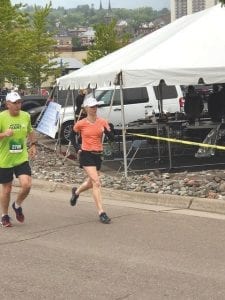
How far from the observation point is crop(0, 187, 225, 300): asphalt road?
17.5 ft

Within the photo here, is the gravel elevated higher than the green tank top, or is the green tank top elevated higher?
the green tank top

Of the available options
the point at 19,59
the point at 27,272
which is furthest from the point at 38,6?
the point at 27,272

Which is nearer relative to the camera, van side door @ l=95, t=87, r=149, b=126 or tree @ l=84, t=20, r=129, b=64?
van side door @ l=95, t=87, r=149, b=126

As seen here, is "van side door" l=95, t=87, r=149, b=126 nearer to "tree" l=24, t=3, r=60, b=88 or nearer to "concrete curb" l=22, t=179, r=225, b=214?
"concrete curb" l=22, t=179, r=225, b=214

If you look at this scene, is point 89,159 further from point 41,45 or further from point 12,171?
point 41,45

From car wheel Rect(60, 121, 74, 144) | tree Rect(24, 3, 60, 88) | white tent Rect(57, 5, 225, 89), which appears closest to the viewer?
white tent Rect(57, 5, 225, 89)

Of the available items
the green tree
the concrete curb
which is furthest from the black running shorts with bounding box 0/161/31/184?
the green tree

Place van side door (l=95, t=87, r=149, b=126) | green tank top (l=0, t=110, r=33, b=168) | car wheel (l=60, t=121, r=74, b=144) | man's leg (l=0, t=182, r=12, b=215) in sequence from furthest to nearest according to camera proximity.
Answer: car wheel (l=60, t=121, r=74, b=144) < van side door (l=95, t=87, r=149, b=126) < man's leg (l=0, t=182, r=12, b=215) < green tank top (l=0, t=110, r=33, b=168)

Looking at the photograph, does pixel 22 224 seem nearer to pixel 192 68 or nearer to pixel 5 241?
pixel 5 241

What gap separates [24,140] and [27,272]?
8.62 ft

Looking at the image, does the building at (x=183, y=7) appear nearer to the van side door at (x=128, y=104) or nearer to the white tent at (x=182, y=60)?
the van side door at (x=128, y=104)

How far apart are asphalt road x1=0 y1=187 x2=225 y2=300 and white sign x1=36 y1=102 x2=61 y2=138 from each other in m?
7.10

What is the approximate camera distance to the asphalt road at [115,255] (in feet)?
17.5

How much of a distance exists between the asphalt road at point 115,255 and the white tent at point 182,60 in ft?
10.3
